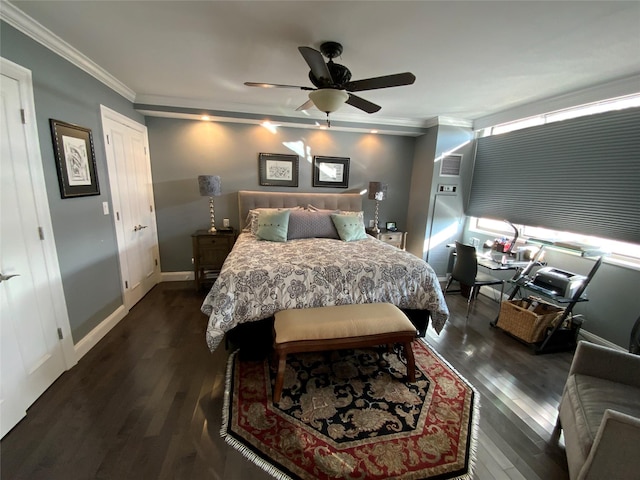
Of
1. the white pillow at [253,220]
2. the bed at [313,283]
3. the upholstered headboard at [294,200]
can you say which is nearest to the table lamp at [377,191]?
the upholstered headboard at [294,200]

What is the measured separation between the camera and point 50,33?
1926 millimetres

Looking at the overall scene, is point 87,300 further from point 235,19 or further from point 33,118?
point 235,19

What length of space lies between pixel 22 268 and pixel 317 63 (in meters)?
2.38

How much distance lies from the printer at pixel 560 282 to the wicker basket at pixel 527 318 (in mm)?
247

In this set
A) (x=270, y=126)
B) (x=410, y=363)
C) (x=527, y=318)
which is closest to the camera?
(x=410, y=363)

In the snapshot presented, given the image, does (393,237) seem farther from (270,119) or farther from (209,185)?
(209,185)

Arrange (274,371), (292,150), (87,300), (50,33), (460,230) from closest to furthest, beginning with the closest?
(50,33), (274,371), (87,300), (292,150), (460,230)

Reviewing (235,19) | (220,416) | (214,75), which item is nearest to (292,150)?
(214,75)

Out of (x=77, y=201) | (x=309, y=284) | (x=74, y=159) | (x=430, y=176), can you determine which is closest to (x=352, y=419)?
(x=309, y=284)

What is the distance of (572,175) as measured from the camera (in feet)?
9.53

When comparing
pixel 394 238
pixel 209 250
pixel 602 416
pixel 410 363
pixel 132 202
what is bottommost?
pixel 410 363

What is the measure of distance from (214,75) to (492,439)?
148 inches

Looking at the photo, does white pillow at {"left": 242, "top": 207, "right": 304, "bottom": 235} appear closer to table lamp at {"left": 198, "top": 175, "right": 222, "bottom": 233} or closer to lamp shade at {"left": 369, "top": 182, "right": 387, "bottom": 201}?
table lamp at {"left": 198, "top": 175, "right": 222, "bottom": 233}

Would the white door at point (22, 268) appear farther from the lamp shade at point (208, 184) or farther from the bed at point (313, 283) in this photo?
the lamp shade at point (208, 184)
